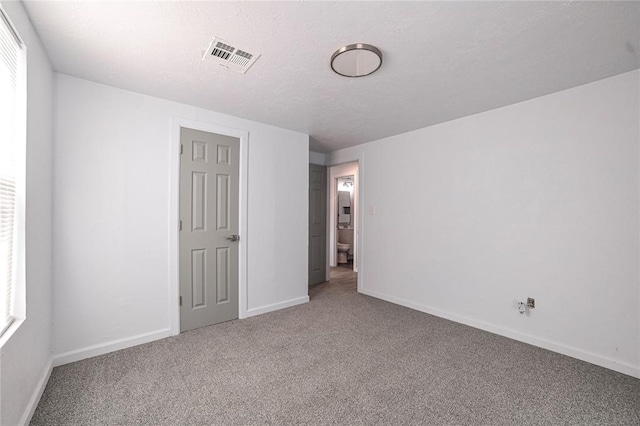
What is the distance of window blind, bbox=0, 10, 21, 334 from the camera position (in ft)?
4.51

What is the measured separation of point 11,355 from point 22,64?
5.16 ft

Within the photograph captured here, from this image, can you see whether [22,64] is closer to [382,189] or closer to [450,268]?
[382,189]

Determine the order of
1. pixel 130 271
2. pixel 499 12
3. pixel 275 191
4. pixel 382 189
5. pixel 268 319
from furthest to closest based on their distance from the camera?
pixel 382 189 → pixel 275 191 → pixel 268 319 → pixel 130 271 → pixel 499 12

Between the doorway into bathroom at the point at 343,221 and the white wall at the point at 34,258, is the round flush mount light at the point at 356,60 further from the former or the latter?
the doorway into bathroom at the point at 343,221

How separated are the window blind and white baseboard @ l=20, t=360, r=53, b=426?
0.57 m

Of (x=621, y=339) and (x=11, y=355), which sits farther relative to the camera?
(x=621, y=339)

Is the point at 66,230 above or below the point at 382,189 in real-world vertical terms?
below

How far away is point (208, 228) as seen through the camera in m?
3.00

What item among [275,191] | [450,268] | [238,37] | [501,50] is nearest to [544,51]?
[501,50]

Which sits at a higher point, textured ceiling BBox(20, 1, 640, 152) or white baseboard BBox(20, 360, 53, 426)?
textured ceiling BBox(20, 1, 640, 152)

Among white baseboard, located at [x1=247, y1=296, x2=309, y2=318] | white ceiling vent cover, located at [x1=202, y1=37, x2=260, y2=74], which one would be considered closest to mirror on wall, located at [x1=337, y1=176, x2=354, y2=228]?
white baseboard, located at [x1=247, y1=296, x2=309, y2=318]

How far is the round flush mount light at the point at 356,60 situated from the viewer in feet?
5.95

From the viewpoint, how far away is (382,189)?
406cm

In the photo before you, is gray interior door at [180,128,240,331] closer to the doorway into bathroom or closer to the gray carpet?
the gray carpet
